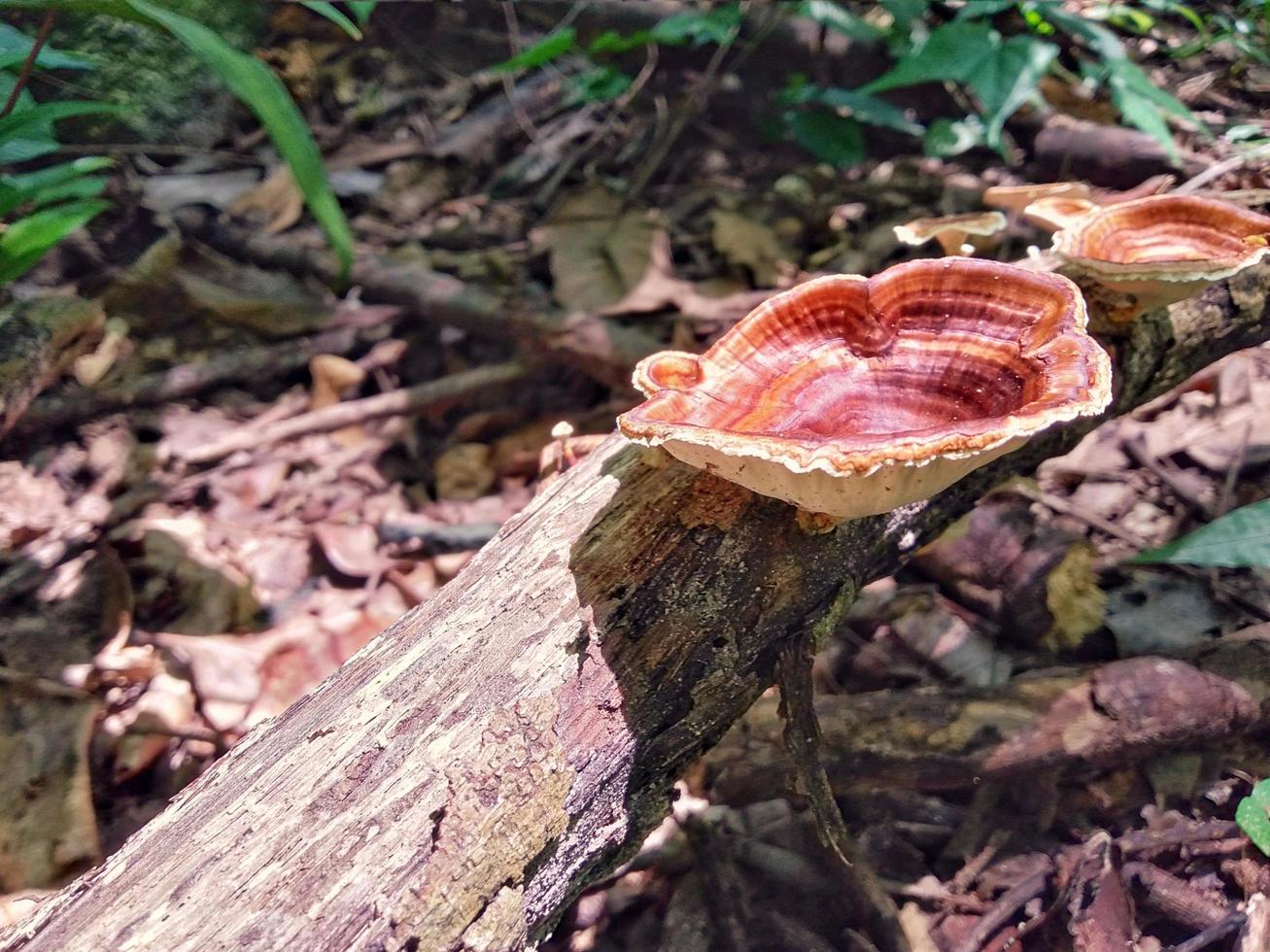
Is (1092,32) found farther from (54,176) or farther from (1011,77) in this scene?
(54,176)

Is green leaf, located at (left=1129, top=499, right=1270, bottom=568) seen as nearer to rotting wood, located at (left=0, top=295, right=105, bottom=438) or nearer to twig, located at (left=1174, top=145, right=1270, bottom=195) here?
twig, located at (left=1174, top=145, right=1270, bottom=195)

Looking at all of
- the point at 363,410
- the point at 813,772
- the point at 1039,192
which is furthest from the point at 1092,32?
the point at 363,410

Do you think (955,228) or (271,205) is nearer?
(955,228)

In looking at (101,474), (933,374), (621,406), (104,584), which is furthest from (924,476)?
(101,474)

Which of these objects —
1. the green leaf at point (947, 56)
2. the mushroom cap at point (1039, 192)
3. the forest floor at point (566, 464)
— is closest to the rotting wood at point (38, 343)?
the forest floor at point (566, 464)

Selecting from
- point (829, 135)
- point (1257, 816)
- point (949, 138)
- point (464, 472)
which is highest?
point (949, 138)

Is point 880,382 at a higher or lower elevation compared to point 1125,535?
higher
